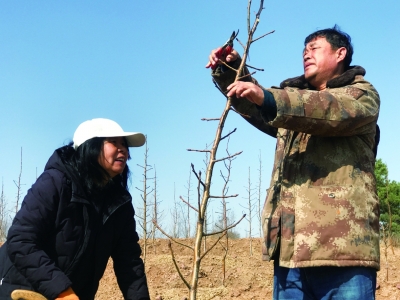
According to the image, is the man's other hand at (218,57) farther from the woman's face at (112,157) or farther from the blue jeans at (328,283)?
the blue jeans at (328,283)

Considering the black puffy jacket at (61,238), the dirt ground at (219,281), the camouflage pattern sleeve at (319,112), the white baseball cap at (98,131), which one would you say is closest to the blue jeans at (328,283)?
the camouflage pattern sleeve at (319,112)

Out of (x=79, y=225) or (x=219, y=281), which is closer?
(x=79, y=225)

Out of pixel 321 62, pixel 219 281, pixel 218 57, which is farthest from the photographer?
pixel 219 281

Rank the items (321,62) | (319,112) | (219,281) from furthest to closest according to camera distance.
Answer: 1. (219,281)
2. (321,62)
3. (319,112)

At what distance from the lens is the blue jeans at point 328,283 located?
2.07 metres

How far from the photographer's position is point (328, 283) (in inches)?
83.7

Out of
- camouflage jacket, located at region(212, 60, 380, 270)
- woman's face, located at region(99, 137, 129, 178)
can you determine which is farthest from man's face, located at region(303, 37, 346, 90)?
woman's face, located at region(99, 137, 129, 178)

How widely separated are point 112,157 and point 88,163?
13cm

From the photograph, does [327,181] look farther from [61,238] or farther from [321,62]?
[61,238]

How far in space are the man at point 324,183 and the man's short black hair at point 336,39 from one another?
0.04ft

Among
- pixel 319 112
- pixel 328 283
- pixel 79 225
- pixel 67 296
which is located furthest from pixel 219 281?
pixel 319 112

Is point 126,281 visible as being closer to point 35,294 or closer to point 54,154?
point 35,294

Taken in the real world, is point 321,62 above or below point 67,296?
above

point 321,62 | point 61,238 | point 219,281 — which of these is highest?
point 321,62
